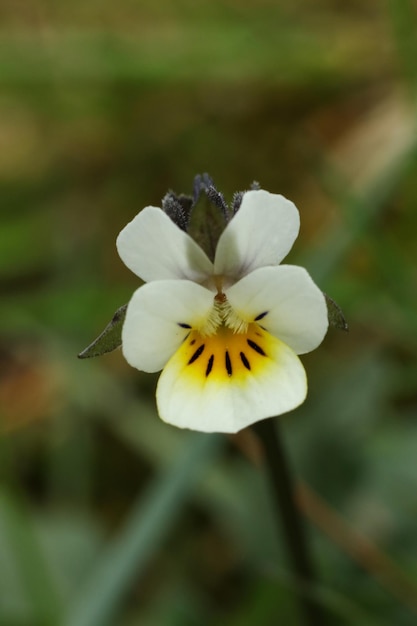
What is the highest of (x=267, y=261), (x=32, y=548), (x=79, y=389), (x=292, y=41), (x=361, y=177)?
(x=292, y=41)

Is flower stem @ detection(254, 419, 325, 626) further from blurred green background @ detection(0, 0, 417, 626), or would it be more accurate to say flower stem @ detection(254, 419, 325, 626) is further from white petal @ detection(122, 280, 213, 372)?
white petal @ detection(122, 280, 213, 372)

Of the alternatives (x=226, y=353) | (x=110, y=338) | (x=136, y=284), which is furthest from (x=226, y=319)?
(x=136, y=284)

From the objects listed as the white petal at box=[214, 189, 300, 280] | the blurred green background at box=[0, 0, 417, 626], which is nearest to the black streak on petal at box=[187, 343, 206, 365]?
the white petal at box=[214, 189, 300, 280]

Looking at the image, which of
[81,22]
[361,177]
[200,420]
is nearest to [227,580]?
[200,420]

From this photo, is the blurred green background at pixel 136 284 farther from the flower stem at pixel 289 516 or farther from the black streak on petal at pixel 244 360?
the black streak on petal at pixel 244 360

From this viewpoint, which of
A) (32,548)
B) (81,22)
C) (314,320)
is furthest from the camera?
(81,22)

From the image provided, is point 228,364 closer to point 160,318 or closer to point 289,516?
point 160,318

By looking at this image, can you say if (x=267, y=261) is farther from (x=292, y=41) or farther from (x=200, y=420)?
(x=292, y=41)
